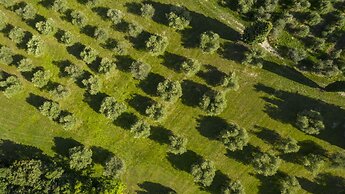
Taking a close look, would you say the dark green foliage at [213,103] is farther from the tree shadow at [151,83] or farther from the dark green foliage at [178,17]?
the dark green foliage at [178,17]

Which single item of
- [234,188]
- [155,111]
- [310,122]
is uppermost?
[310,122]

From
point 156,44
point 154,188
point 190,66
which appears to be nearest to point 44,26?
point 156,44

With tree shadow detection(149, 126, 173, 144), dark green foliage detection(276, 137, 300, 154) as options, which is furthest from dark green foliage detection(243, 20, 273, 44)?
tree shadow detection(149, 126, 173, 144)

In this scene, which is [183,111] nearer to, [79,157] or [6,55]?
[79,157]

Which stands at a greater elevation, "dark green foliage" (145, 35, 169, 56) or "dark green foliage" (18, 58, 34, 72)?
"dark green foliage" (145, 35, 169, 56)

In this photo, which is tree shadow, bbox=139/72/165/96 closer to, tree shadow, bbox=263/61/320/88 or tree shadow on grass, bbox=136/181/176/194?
tree shadow on grass, bbox=136/181/176/194

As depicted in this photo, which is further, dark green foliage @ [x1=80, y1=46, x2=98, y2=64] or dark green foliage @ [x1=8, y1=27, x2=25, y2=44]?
dark green foliage @ [x1=8, y1=27, x2=25, y2=44]

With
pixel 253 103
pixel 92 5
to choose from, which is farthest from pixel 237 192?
pixel 92 5
